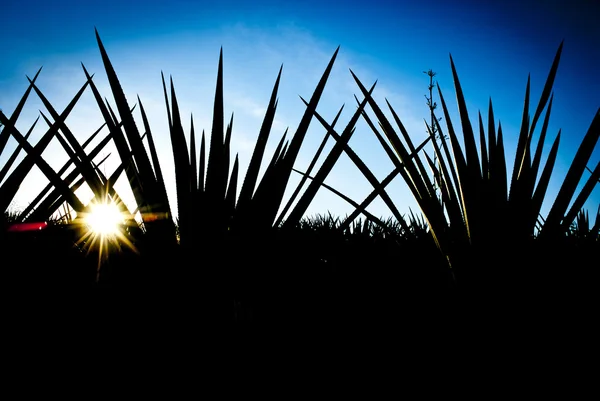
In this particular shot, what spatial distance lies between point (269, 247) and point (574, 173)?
0.82 m

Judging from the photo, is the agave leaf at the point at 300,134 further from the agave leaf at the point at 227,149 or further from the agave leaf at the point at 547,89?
the agave leaf at the point at 547,89

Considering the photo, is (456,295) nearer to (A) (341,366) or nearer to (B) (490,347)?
(B) (490,347)

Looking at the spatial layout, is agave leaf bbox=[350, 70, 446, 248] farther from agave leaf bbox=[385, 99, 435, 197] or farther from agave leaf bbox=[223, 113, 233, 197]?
agave leaf bbox=[223, 113, 233, 197]

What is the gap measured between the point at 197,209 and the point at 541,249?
866 millimetres

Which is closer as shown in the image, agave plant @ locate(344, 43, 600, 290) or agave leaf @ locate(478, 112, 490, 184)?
agave plant @ locate(344, 43, 600, 290)

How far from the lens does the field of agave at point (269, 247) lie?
0.63 m

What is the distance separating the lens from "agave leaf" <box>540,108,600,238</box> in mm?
801

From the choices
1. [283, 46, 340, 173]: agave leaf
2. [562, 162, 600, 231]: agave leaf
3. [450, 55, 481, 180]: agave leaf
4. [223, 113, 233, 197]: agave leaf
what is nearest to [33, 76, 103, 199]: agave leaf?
[223, 113, 233, 197]: agave leaf

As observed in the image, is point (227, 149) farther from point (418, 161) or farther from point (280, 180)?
point (418, 161)

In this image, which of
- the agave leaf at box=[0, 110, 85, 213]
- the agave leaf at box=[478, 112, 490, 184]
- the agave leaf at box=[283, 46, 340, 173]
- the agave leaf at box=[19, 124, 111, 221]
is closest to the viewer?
the agave leaf at box=[0, 110, 85, 213]

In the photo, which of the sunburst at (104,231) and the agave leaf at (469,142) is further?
the agave leaf at (469,142)

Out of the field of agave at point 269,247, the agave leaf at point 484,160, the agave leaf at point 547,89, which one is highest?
the agave leaf at point 547,89

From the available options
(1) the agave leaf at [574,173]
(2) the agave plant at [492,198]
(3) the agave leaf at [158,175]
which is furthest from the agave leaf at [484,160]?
(3) the agave leaf at [158,175]

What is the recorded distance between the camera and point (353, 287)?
0.81 m
